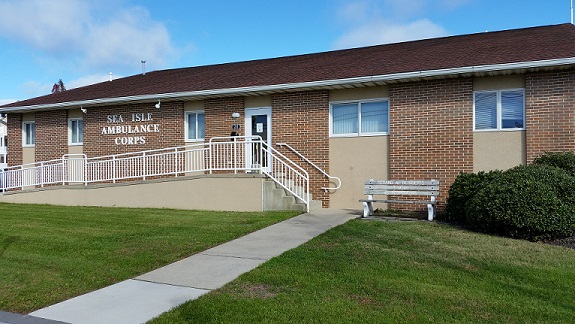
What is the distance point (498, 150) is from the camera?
11.1 meters

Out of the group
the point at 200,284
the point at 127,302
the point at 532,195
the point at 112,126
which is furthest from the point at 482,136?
the point at 112,126

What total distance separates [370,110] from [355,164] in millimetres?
1445

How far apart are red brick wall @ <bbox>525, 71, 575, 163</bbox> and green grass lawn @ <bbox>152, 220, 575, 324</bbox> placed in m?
3.74

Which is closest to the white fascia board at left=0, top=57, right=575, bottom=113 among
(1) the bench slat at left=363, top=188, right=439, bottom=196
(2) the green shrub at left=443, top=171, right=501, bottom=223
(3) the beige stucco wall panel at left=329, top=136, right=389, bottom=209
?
(3) the beige stucco wall panel at left=329, top=136, right=389, bottom=209

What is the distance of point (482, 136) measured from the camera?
36.8 feet

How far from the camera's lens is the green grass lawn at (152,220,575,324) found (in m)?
4.55

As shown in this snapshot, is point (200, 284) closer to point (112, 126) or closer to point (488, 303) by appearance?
point (488, 303)

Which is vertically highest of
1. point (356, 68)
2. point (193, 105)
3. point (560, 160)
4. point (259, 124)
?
point (356, 68)

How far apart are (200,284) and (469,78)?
8294mm

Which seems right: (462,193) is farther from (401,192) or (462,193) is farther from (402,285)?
(402,285)

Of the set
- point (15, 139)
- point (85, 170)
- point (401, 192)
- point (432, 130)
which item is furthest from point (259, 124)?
point (15, 139)

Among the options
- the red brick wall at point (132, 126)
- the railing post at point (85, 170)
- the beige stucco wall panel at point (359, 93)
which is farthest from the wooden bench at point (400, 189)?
the railing post at point (85, 170)

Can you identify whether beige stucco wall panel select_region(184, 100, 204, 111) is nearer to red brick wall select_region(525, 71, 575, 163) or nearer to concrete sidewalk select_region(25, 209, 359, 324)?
concrete sidewalk select_region(25, 209, 359, 324)

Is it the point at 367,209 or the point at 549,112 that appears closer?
the point at 549,112
